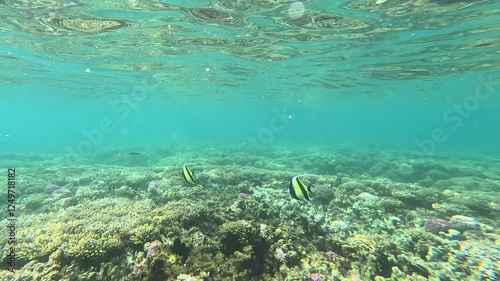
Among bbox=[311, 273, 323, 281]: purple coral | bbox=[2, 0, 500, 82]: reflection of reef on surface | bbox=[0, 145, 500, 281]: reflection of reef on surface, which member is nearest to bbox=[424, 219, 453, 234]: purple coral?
bbox=[0, 145, 500, 281]: reflection of reef on surface

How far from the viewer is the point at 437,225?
26.8 feet

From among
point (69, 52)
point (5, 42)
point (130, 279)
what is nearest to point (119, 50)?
point (69, 52)

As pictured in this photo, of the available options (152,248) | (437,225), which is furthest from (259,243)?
(437,225)

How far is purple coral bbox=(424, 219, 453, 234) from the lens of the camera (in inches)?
316

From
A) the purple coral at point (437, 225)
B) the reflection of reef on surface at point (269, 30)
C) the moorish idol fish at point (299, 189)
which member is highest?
the reflection of reef on surface at point (269, 30)

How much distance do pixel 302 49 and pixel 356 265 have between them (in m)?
17.1

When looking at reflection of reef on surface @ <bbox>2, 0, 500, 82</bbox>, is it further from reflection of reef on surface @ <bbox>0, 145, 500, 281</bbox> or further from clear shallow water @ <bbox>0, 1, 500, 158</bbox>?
reflection of reef on surface @ <bbox>0, 145, 500, 281</bbox>

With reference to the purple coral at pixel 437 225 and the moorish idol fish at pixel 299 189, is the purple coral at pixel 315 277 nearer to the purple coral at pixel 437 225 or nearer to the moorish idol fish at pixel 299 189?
the moorish idol fish at pixel 299 189

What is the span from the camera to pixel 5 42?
18.4 metres

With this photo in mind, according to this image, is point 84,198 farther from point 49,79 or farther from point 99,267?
point 49,79

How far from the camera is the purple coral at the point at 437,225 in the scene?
316 inches

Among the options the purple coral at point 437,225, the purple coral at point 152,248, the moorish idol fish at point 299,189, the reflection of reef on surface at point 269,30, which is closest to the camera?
the purple coral at point 152,248

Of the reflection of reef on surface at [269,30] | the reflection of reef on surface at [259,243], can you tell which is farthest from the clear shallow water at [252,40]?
the reflection of reef on surface at [259,243]

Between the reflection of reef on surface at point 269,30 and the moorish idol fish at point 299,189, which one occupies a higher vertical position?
the reflection of reef on surface at point 269,30
